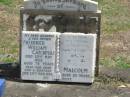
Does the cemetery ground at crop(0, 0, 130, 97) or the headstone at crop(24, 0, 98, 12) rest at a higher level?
the headstone at crop(24, 0, 98, 12)

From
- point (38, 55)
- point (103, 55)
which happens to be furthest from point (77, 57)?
point (103, 55)

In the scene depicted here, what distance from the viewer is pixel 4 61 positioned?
8.28 meters

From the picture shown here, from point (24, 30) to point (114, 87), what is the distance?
4.62 ft

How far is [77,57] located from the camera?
6.80 m

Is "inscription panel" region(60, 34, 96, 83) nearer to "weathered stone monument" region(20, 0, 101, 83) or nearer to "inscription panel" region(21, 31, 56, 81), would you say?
"weathered stone monument" region(20, 0, 101, 83)

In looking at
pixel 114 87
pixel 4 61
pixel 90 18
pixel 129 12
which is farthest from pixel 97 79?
pixel 129 12

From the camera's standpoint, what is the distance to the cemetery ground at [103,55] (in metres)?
6.59

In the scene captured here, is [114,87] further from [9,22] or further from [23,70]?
[9,22]

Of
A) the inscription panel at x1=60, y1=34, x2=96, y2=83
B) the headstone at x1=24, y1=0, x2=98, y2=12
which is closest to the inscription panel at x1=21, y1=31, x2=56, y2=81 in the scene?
the inscription panel at x1=60, y1=34, x2=96, y2=83

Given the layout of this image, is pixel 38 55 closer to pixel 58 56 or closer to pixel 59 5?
pixel 58 56

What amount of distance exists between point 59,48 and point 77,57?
260 millimetres

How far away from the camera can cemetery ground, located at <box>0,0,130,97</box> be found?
6.59 meters

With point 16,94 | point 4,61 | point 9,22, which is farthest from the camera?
point 9,22

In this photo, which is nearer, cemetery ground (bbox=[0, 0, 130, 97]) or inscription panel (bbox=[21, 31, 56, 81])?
cemetery ground (bbox=[0, 0, 130, 97])
